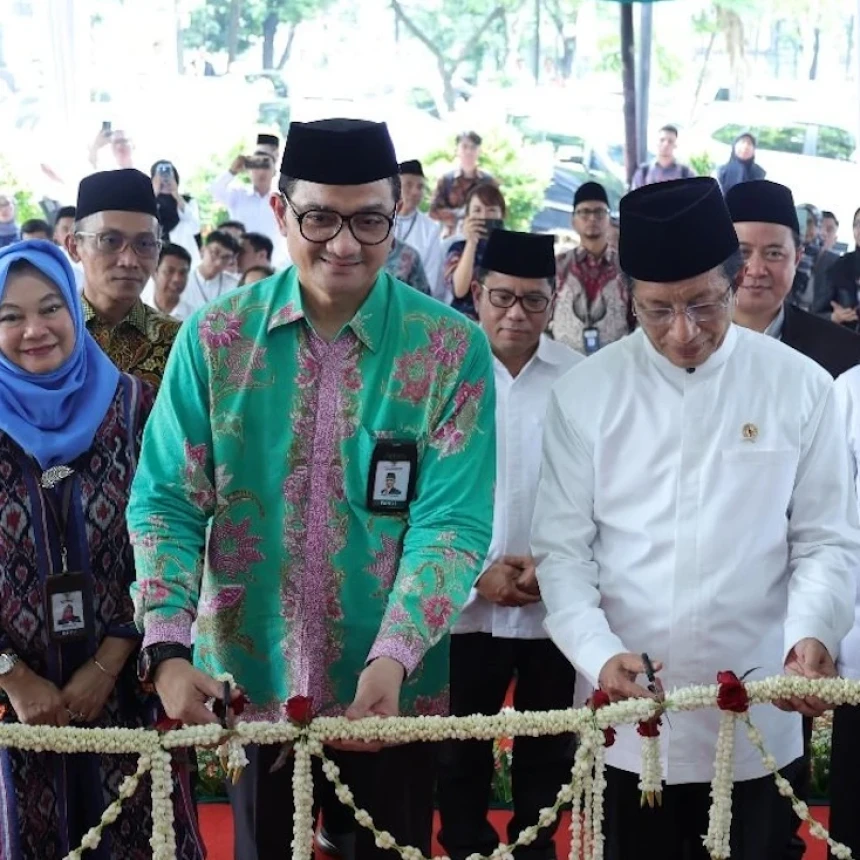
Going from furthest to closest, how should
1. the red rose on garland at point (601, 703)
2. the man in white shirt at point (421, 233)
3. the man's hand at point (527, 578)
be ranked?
the man in white shirt at point (421, 233) < the man's hand at point (527, 578) < the red rose on garland at point (601, 703)

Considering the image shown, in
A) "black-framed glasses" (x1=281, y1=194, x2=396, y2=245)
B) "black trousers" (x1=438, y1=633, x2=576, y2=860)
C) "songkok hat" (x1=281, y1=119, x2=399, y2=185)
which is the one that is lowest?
"black trousers" (x1=438, y1=633, x2=576, y2=860)

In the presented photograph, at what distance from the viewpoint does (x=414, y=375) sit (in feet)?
7.06

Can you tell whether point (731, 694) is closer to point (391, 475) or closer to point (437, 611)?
point (437, 611)

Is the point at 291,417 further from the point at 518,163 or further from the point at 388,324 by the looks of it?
the point at 518,163

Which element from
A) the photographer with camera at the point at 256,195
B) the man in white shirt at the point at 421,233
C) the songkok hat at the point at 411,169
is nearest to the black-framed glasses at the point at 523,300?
the man in white shirt at the point at 421,233

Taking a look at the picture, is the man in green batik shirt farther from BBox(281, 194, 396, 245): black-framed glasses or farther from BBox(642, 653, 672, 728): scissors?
BBox(642, 653, 672, 728): scissors

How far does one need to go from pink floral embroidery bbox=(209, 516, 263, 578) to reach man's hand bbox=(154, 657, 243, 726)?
0.76ft

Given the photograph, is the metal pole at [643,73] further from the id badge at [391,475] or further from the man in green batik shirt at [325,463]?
the id badge at [391,475]

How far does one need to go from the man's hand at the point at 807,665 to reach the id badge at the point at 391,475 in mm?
682

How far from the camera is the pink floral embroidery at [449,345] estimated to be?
7.11ft

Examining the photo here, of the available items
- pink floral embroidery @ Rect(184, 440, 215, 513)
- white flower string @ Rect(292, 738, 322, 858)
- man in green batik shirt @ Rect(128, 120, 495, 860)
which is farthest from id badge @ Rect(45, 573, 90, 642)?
white flower string @ Rect(292, 738, 322, 858)

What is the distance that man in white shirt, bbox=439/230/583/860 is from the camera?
3361 mm

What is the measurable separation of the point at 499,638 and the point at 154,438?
1.50 meters

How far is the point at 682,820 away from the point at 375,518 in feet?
2.78
